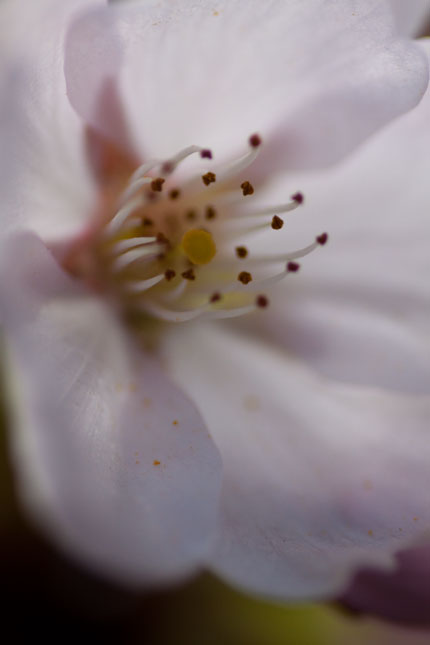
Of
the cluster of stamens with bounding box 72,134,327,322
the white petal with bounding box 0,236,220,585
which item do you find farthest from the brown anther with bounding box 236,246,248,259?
the white petal with bounding box 0,236,220,585

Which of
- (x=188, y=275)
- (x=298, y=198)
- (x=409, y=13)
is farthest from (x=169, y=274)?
(x=409, y=13)

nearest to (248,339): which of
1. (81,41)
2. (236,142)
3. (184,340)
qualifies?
(184,340)

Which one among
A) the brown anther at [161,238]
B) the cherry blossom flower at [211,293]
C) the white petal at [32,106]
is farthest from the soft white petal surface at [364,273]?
the white petal at [32,106]

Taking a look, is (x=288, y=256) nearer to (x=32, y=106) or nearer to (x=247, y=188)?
(x=247, y=188)

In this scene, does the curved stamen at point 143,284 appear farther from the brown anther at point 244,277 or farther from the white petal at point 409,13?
the white petal at point 409,13

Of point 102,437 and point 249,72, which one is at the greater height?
point 249,72

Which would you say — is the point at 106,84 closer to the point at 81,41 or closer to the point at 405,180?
the point at 81,41
